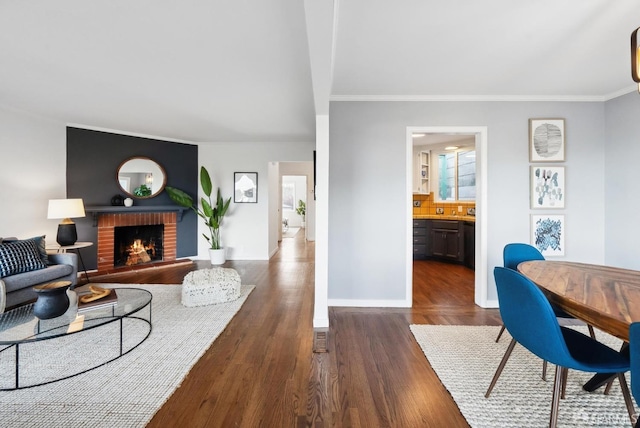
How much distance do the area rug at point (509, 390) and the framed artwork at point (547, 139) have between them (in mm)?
1863

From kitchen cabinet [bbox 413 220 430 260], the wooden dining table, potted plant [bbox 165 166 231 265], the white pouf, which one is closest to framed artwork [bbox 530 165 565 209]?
the wooden dining table

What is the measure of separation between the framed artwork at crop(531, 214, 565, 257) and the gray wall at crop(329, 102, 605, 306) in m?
0.07

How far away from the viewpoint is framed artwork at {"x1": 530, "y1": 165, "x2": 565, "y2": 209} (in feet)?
10.4

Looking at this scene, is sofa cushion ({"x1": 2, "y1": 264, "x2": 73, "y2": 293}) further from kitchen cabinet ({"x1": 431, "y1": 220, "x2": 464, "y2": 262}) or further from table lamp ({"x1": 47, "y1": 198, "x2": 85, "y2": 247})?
kitchen cabinet ({"x1": 431, "y1": 220, "x2": 464, "y2": 262})

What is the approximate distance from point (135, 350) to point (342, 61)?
2.89 metres

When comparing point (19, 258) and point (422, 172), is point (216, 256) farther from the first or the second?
point (422, 172)

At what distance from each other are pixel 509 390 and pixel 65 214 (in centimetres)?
508

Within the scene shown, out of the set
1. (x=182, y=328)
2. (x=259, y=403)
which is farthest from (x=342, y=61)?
(x=182, y=328)

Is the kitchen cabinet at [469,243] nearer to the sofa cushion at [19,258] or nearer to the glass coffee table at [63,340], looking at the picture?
the glass coffee table at [63,340]

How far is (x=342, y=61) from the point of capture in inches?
95.7

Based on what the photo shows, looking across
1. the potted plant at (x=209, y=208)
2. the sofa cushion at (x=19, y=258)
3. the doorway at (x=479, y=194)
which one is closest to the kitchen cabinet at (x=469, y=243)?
the doorway at (x=479, y=194)

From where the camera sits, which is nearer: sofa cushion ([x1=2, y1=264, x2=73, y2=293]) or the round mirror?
sofa cushion ([x1=2, y1=264, x2=73, y2=293])

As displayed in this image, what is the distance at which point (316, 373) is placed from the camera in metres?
1.96

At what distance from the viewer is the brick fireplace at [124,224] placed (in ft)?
15.3
